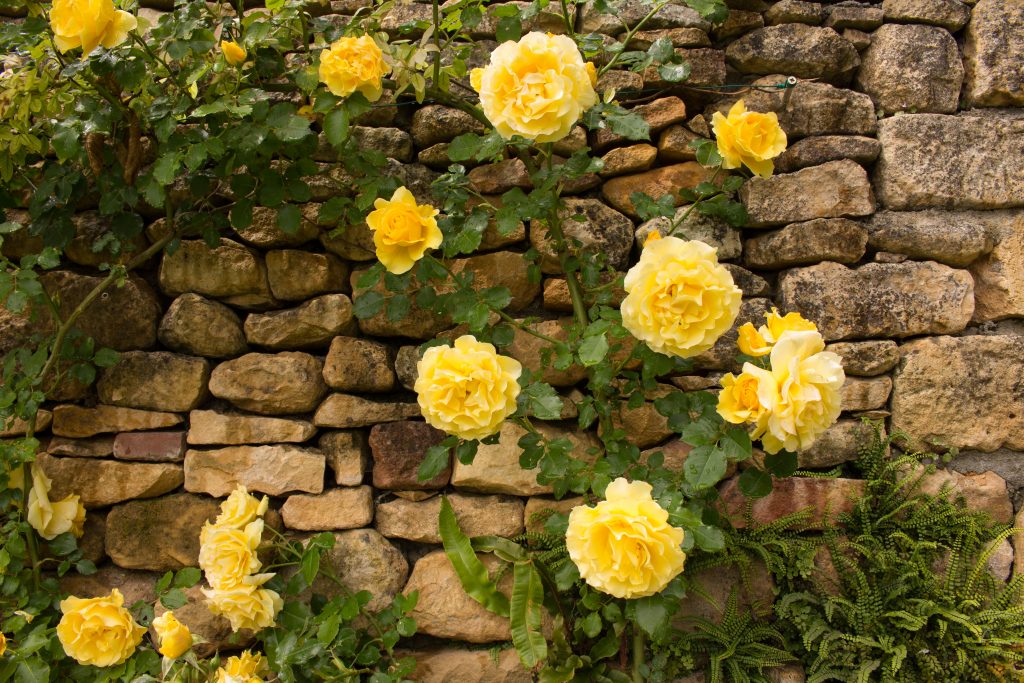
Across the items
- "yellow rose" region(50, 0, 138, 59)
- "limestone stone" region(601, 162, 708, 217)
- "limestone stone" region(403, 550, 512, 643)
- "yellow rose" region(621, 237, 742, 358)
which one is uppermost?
"yellow rose" region(50, 0, 138, 59)

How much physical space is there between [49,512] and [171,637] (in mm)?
480

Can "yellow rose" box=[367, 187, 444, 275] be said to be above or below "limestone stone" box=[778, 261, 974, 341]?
above

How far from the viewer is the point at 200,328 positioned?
1.91 m

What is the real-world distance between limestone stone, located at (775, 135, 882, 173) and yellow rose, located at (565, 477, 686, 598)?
111 centimetres

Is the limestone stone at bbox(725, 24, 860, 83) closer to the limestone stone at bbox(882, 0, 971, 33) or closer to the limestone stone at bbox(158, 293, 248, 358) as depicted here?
the limestone stone at bbox(882, 0, 971, 33)

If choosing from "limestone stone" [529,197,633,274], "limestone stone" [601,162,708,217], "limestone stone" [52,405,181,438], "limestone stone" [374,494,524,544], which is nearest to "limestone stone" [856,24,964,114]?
"limestone stone" [601,162,708,217]

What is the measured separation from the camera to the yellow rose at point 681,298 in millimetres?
1368

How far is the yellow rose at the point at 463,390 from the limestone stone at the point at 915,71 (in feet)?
4.71

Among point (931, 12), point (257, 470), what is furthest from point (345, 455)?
point (931, 12)

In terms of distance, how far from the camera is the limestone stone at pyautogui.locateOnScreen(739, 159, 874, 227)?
1.92 metres

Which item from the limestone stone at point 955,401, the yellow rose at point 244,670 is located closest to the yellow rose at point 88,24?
the yellow rose at point 244,670

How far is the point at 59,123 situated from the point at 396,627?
149 centimetres

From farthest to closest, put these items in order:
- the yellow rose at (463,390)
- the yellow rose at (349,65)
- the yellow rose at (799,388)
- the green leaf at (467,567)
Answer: the green leaf at (467,567)
the yellow rose at (349,65)
the yellow rose at (463,390)
the yellow rose at (799,388)

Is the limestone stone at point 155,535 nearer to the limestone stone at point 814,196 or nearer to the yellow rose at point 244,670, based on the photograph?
the yellow rose at point 244,670
